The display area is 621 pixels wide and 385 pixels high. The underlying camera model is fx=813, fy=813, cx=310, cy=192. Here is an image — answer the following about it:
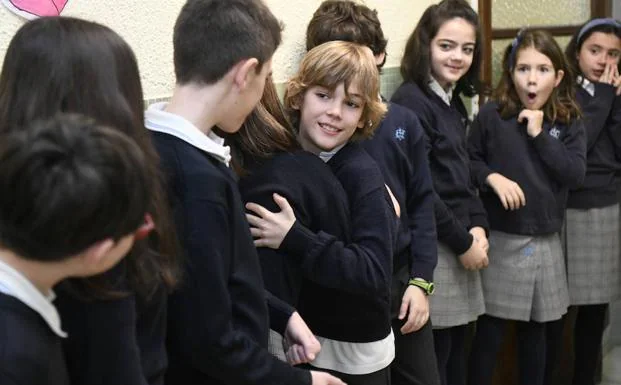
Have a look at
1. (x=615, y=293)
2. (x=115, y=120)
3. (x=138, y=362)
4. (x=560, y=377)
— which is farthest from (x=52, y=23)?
(x=560, y=377)

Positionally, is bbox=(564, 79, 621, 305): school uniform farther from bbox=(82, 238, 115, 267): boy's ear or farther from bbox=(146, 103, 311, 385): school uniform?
bbox=(82, 238, 115, 267): boy's ear

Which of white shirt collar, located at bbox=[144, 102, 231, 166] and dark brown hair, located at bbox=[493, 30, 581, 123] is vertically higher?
white shirt collar, located at bbox=[144, 102, 231, 166]

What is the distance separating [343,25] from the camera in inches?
83.3

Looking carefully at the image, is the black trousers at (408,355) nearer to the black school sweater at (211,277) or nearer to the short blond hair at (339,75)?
the short blond hair at (339,75)

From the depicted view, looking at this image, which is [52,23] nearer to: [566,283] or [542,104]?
[542,104]

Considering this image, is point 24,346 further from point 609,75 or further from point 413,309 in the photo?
point 609,75

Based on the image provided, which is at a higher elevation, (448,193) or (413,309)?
(448,193)

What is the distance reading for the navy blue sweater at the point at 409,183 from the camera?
2086 mm

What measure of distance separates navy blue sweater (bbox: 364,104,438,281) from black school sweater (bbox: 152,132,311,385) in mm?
834

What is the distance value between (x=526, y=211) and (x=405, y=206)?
2.33ft

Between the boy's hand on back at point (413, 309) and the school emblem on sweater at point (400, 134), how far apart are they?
1.27ft

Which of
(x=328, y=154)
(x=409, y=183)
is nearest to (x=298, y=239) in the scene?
(x=328, y=154)

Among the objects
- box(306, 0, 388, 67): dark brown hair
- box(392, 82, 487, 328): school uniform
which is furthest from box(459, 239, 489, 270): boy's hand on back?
box(306, 0, 388, 67): dark brown hair

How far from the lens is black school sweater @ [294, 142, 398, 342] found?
1658 millimetres
